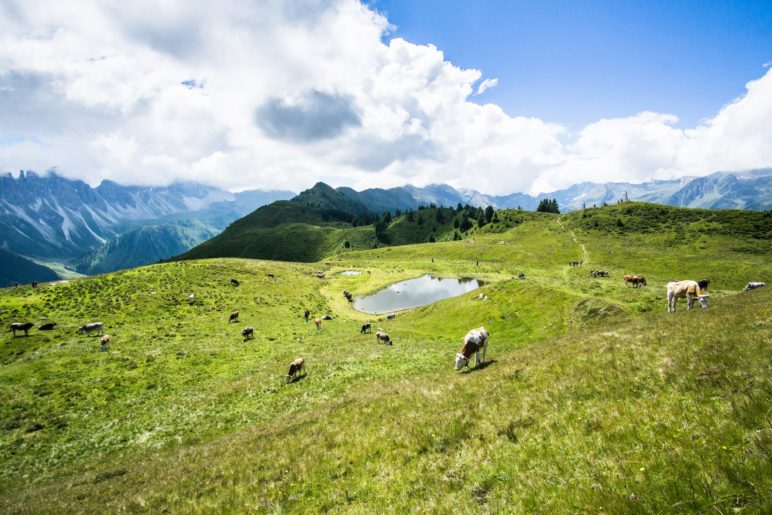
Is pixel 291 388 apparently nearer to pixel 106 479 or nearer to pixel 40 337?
pixel 106 479

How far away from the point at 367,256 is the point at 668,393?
154 m

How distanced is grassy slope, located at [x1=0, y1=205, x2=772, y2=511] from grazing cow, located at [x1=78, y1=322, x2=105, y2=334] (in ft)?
6.76

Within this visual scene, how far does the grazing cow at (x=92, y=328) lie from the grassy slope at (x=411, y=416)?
6.76 feet

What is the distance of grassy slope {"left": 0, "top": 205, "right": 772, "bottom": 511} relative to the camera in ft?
20.8

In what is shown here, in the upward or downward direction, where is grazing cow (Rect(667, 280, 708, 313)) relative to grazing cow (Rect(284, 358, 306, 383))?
upward

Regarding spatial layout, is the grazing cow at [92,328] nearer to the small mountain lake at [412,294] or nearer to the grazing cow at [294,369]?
the grazing cow at [294,369]

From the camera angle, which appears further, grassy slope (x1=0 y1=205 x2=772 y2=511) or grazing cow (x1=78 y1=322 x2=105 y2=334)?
grazing cow (x1=78 y1=322 x2=105 y2=334)

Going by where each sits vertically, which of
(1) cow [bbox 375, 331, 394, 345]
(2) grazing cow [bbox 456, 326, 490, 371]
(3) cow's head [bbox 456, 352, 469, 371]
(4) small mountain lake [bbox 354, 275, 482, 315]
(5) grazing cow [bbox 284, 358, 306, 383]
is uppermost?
(2) grazing cow [bbox 456, 326, 490, 371]

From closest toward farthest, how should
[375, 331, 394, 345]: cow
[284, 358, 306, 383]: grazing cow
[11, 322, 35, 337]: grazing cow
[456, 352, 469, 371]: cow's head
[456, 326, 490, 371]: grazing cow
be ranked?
[456, 352, 469, 371]: cow's head, [456, 326, 490, 371]: grazing cow, [284, 358, 306, 383]: grazing cow, [11, 322, 35, 337]: grazing cow, [375, 331, 394, 345]: cow

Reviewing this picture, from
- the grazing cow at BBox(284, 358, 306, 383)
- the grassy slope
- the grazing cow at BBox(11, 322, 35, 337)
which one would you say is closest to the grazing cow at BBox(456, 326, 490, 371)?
the grassy slope

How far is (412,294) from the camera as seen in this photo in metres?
87.9

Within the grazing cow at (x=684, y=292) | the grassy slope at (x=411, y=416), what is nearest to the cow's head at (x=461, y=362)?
the grassy slope at (x=411, y=416)

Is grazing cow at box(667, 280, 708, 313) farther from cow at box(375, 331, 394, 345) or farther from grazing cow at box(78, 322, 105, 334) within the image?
grazing cow at box(78, 322, 105, 334)

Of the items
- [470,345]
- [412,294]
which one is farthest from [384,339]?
[412,294]
